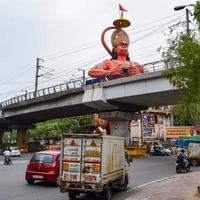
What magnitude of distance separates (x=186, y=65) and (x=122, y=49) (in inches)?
1532

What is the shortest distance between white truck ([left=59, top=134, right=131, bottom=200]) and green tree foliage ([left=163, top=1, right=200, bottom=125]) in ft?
9.84

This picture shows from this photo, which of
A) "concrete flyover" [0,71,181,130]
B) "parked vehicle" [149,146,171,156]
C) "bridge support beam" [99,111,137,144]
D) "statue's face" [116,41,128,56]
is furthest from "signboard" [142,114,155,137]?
"bridge support beam" [99,111,137,144]

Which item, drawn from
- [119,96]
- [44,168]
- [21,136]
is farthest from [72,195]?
[21,136]

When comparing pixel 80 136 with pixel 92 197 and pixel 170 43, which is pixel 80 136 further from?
pixel 170 43

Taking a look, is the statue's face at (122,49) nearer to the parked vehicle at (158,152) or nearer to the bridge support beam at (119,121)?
the bridge support beam at (119,121)

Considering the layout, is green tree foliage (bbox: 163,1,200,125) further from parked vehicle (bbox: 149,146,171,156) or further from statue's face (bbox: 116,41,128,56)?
parked vehicle (bbox: 149,146,171,156)

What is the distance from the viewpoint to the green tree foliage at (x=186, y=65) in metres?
12.1

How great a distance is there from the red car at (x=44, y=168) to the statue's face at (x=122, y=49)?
34232 millimetres

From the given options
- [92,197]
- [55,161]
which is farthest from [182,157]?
[92,197]

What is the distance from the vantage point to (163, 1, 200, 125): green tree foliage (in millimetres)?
12078

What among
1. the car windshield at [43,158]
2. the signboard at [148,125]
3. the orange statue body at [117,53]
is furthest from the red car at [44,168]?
the signboard at [148,125]

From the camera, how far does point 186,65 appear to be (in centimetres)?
1248

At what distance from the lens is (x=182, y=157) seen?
2562cm

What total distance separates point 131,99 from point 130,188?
846 inches
